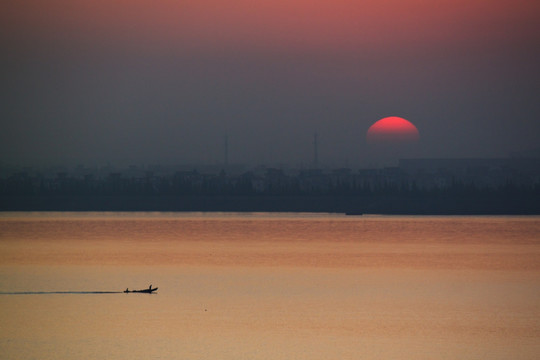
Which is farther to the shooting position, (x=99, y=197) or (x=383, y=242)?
(x=99, y=197)

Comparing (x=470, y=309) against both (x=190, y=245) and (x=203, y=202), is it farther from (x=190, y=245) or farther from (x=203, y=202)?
(x=203, y=202)

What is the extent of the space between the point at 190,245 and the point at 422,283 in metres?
30.2

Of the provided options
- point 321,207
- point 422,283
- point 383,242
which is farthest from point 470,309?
point 321,207

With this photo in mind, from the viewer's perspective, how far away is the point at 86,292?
3666 centimetres

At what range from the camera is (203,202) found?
150750 mm

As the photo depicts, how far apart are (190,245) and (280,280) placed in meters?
27.5

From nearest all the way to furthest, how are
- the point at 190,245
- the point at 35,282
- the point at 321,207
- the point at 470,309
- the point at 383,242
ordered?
1. the point at 470,309
2. the point at 35,282
3. the point at 190,245
4. the point at 383,242
5. the point at 321,207

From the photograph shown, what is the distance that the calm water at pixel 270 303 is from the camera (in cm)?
2486

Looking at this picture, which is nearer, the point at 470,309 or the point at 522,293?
the point at 470,309

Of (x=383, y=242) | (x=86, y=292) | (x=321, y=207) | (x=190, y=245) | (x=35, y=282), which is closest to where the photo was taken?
(x=86, y=292)

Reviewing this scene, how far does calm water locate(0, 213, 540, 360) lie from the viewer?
81.6ft

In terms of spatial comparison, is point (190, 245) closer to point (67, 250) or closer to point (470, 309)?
point (67, 250)

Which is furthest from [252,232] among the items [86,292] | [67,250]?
[86,292]

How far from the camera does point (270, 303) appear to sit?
33.5m
